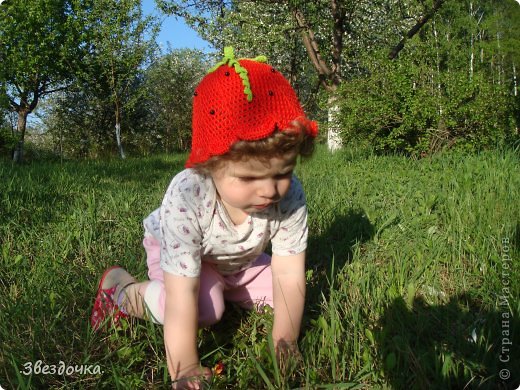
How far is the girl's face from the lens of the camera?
1.59 m

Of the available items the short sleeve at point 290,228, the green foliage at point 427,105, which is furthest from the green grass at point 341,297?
the green foliage at point 427,105

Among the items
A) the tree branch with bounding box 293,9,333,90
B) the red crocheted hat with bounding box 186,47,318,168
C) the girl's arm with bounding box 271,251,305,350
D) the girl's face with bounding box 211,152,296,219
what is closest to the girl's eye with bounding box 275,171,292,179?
the girl's face with bounding box 211,152,296,219

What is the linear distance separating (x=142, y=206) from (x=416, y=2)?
9.39m

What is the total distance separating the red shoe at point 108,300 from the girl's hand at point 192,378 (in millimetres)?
419

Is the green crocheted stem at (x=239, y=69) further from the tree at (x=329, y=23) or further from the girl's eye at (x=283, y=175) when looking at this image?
the tree at (x=329, y=23)

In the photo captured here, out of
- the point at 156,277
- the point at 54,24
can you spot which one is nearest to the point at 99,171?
the point at 156,277

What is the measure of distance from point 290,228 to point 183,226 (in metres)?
0.48

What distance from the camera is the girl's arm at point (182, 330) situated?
1.62m

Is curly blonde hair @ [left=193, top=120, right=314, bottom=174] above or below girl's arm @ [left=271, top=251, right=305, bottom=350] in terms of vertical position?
above

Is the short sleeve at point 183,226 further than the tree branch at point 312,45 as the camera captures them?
No

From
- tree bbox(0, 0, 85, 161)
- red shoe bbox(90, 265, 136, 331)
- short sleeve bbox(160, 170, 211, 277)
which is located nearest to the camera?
short sleeve bbox(160, 170, 211, 277)

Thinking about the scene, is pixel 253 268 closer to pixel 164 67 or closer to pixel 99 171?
pixel 99 171

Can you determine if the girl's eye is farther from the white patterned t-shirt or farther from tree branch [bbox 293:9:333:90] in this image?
tree branch [bbox 293:9:333:90]

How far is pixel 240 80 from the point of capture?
1.58m
